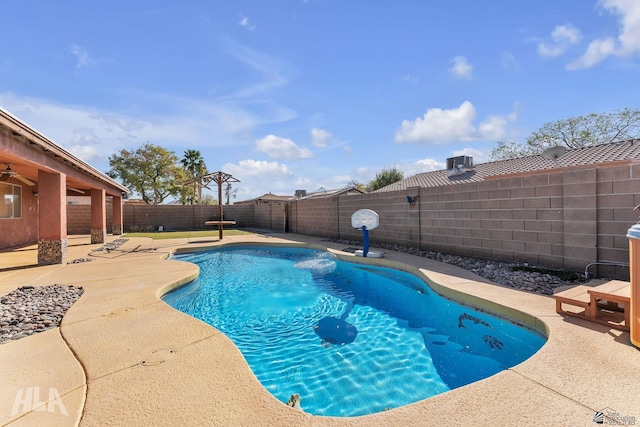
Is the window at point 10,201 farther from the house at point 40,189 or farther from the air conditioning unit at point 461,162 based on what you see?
the air conditioning unit at point 461,162

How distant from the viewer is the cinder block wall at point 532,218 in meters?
4.89

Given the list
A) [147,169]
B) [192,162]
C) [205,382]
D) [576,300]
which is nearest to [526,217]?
Answer: [576,300]

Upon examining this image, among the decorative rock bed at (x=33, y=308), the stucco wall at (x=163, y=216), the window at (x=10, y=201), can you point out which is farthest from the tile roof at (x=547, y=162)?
the window at (x=10, y=201)

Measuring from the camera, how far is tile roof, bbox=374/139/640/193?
32.2 ft

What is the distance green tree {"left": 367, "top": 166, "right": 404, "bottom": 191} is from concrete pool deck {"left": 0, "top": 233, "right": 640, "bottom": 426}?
31107mm

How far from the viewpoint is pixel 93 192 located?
12945 mm

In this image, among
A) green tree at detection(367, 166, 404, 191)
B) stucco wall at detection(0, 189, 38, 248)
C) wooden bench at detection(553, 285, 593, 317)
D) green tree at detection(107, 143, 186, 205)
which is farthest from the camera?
green tree at detection(367, 166, 404, 191)

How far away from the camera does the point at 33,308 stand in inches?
162

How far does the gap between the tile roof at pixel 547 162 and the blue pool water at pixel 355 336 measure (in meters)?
6.63

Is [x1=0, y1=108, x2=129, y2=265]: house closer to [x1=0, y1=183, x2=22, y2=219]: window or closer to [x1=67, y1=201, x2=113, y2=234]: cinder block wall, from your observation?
[x1=0, y1=183, x2=22, y2=219]: window

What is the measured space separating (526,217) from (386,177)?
28.7m

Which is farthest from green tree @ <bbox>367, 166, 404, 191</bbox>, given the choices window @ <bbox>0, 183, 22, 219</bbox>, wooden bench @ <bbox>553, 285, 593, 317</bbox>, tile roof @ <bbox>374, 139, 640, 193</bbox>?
wooden bench @ <bbox>553, 285, 593, 317</bbox>

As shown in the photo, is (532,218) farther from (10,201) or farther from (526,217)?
(10,201)

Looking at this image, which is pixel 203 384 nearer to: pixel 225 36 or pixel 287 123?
pixel 225 36
